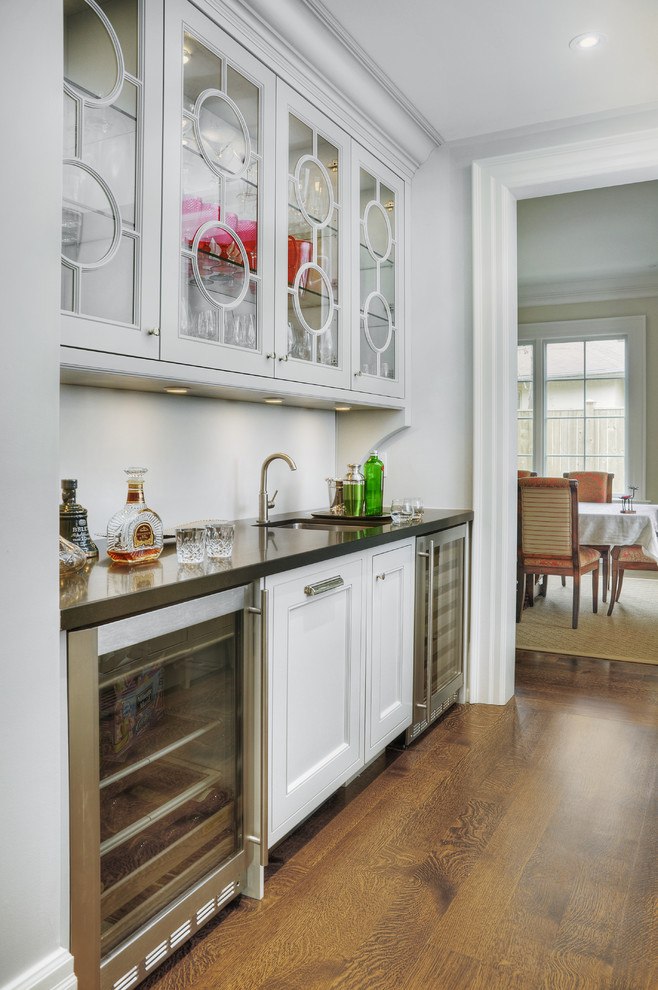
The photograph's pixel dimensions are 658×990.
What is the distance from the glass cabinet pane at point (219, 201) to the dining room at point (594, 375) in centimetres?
313

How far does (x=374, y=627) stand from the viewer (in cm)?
227

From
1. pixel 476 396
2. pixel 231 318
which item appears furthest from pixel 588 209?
pixel 231 318

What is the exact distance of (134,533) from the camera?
1.61 metres

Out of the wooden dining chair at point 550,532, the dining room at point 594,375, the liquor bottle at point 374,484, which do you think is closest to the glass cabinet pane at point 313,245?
the liquor bottle at point 374,484

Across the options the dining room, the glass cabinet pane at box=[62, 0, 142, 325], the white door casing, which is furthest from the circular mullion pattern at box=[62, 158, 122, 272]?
the dining room

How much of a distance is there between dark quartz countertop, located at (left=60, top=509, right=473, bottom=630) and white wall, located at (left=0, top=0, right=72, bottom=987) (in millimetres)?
87

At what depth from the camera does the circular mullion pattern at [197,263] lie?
183 cm

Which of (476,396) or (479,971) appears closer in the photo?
(479,971)

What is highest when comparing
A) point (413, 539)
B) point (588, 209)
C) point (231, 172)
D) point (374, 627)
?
point (588, 209)

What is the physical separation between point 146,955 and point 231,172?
1.91 metres

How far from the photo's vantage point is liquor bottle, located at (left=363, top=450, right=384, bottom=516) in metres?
2.94

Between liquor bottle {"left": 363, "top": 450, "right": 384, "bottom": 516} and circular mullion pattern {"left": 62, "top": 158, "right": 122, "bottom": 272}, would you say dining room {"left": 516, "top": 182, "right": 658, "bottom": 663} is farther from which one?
circular mullion pattern {"left": 62, "top": 158, "right": 122, "bottom": 272}

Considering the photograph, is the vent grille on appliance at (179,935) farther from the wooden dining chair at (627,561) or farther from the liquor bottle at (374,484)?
the wooden dining chair at (627,561)

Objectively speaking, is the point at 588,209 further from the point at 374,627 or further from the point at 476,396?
the point at 374,627
